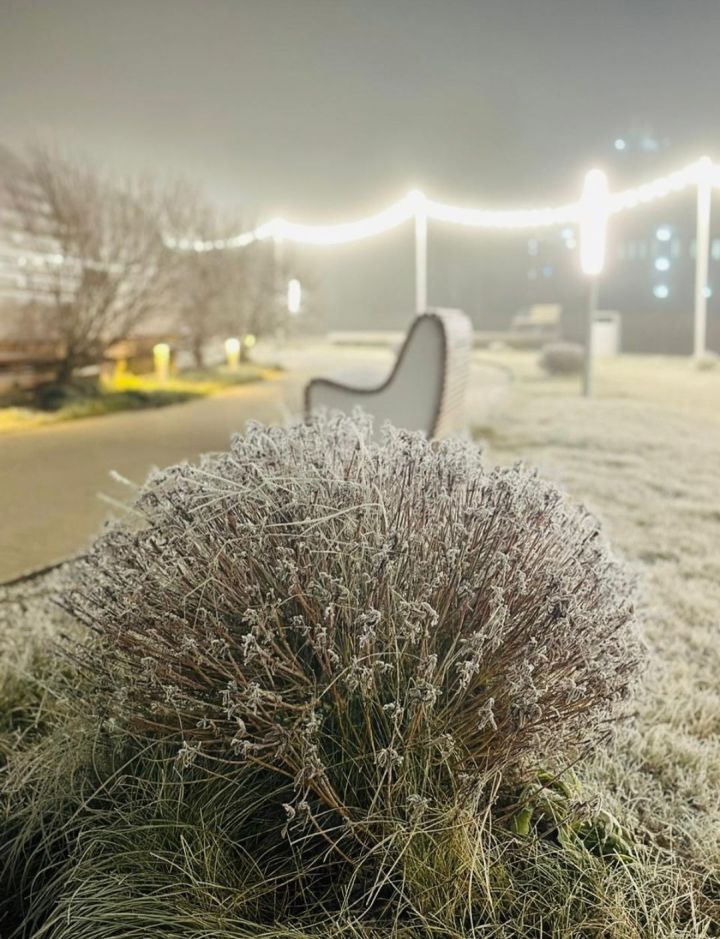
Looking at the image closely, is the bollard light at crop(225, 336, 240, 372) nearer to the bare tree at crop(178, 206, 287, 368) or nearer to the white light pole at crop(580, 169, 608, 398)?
the bare tree at crop(178, 206, 287, 368)

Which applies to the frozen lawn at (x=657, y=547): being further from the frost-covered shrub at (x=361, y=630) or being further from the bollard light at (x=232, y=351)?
the bollard light at (x=232, y=351)

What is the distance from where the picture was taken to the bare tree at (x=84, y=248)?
4660mm

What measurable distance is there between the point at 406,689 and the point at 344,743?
0.11m

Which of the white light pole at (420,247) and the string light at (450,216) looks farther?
the white light pole at (420,247)

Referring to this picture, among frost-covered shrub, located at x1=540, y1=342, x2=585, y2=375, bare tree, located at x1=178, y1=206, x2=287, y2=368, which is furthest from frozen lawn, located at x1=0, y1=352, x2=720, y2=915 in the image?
bare tree, located at x1=178, y1=206, x2=287, y2=368

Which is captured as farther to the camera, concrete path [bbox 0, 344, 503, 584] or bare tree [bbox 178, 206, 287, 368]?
bare tree [bbox 178, 206, 287, 368]

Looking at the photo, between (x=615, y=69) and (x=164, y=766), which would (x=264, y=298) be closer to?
(x=615, y=69)

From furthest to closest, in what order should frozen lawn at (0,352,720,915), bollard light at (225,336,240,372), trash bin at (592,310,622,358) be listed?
trash bin at (592,310,622,358)
bollard light at (225,336,240,372)
frozen lawn at (0,352,720,915)

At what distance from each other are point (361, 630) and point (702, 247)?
7366 millimetres

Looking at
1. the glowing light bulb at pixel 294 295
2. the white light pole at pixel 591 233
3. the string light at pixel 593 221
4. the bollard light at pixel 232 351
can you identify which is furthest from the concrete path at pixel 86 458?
the glowing light bulb at pixel 294 295

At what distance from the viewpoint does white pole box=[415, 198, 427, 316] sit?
8.91m

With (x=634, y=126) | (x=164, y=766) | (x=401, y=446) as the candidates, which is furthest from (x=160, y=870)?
(x=634, y=126)

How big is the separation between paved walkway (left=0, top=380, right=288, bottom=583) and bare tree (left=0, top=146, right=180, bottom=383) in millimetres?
569

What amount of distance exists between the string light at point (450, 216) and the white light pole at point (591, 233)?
1.18 meters
